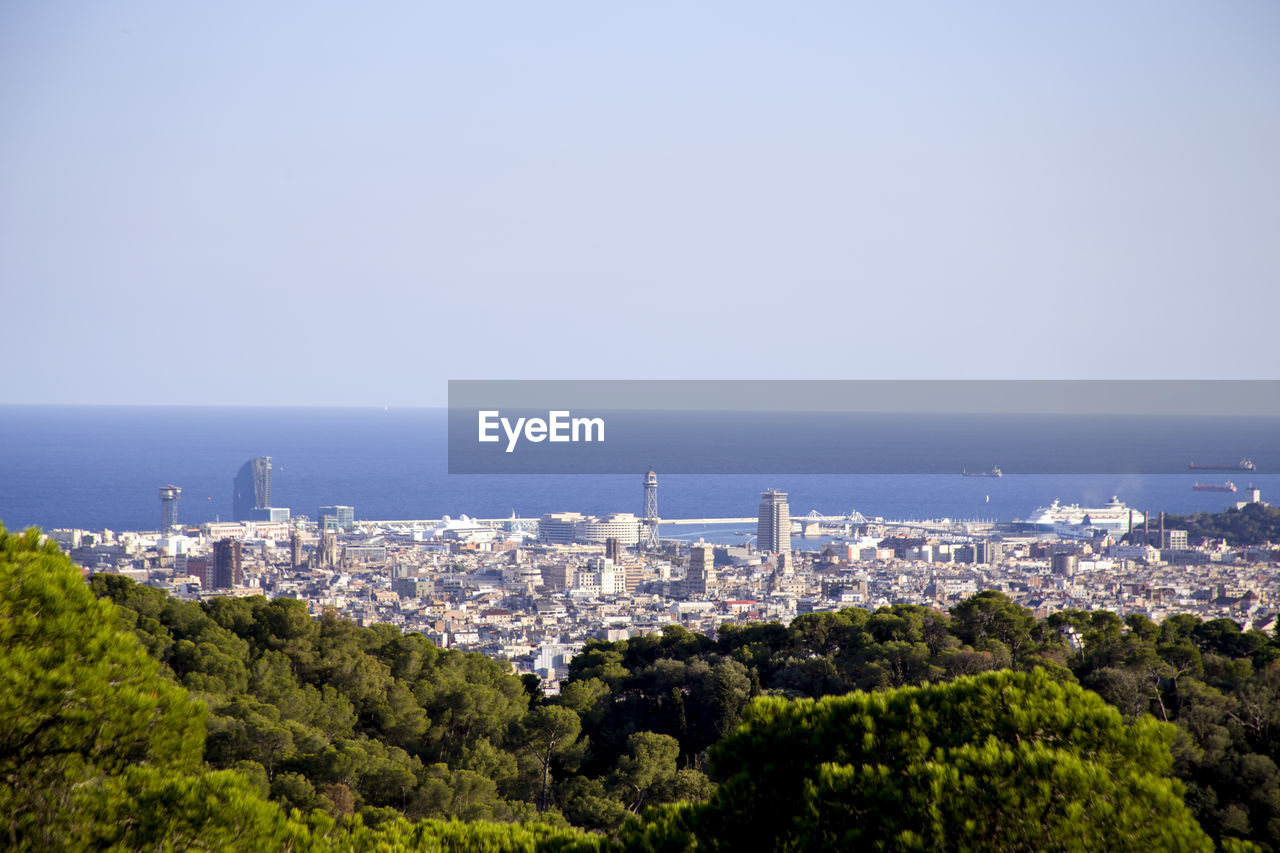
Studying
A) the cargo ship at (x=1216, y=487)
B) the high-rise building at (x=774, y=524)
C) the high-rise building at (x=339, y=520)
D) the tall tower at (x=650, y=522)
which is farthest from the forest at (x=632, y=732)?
the cargo ship at (x=1216, y=487)

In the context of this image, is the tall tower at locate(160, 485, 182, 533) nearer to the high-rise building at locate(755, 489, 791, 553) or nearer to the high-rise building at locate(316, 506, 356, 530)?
the high-rise building at locate(316, 506, 356, 530)

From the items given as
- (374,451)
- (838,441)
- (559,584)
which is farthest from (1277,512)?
(374,451)

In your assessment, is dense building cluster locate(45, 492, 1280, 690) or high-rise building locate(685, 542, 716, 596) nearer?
dense building cluster locate(45, 492, 1280, 690)

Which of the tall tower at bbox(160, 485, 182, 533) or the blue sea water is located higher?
the tall tower at bbox(160, 485, 182, 533)

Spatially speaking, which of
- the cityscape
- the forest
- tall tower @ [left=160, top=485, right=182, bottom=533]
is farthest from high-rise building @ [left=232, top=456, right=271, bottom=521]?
the forest

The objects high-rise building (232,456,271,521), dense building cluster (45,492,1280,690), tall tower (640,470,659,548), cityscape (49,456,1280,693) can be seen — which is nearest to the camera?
dense building cluster (45,492,1280,690)

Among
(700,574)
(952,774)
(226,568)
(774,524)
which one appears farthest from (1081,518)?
(952,774)

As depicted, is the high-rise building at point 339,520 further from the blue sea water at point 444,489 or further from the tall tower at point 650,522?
the tall tower at point 650,522

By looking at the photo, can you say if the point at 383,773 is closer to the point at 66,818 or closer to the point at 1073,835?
the point at 66,818
